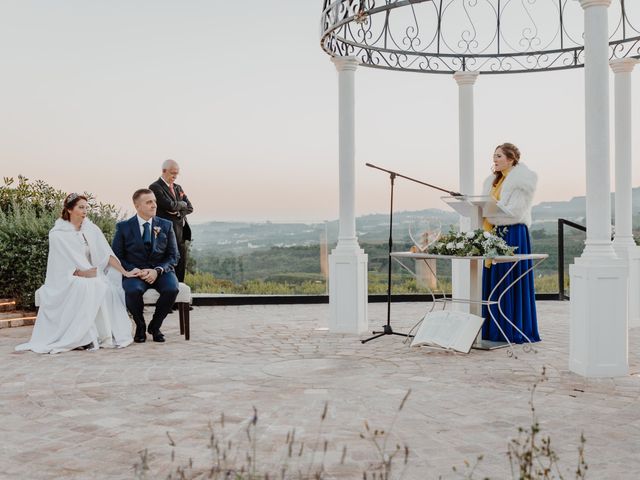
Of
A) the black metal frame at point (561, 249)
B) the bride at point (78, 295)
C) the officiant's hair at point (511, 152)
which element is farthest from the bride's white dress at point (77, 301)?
the black metal frame at point (561, 249)

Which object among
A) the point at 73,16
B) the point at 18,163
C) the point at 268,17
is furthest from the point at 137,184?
the point at 268,17

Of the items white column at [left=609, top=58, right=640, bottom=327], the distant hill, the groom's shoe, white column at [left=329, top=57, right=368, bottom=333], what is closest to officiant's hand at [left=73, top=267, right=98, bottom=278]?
the groom's shoe

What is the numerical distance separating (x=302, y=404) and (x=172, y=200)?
4.92 m

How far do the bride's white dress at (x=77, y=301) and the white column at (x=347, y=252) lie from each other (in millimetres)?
2244

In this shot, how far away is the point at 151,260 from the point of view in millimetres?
7316

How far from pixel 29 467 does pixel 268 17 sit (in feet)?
37.0

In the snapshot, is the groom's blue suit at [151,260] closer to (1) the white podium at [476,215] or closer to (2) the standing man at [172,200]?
(2) the standing man at [172,200]

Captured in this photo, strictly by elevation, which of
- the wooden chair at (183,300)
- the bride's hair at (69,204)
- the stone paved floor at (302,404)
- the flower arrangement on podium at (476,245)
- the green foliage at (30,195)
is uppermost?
the green foliage at (30,195)

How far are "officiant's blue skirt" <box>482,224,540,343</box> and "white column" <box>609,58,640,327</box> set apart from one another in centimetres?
165

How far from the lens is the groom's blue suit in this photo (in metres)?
7.08

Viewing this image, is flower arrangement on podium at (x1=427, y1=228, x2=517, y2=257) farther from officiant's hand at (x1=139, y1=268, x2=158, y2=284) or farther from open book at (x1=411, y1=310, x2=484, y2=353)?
officiant's hand at (x1=139, y1=268, x2=158, y2=284)

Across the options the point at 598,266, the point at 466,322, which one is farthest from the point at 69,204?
the point at 598,266

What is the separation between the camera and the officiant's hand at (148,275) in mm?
7062

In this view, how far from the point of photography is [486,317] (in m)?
7.04
